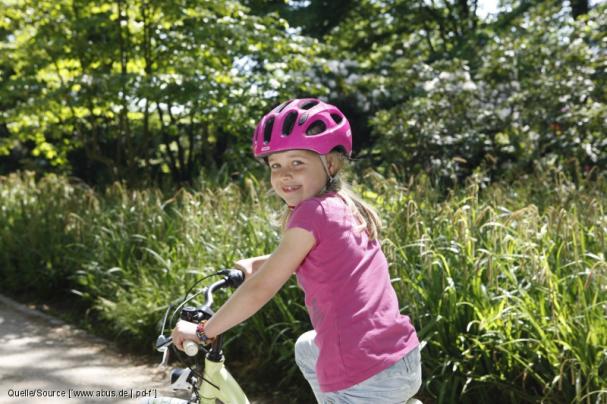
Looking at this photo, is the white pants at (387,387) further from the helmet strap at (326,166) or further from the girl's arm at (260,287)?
the helmet strap at (326,166)

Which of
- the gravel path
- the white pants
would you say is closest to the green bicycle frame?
the white pants

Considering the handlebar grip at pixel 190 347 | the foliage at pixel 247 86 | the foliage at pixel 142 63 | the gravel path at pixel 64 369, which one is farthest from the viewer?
the foliage at pixel 247 86

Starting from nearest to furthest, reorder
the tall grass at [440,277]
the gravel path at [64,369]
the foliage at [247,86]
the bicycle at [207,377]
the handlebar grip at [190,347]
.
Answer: the handlebar grip at [190,347]
the bicycle at [207,377]
the tall grass at [440,277]
the gravel path at [64,369]
the foliage at [247,86]

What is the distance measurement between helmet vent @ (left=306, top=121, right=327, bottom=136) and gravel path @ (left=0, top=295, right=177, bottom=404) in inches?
108

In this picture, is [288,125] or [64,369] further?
[64,369]

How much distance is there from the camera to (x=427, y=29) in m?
17.0

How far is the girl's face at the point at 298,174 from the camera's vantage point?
2424 millimetres

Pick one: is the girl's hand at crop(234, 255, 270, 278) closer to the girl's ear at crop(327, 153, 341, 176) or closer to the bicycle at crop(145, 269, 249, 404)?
the bicycle at crop(145, 269, 249, 404)

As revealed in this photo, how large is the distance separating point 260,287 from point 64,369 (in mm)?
3392

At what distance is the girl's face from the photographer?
2424mm

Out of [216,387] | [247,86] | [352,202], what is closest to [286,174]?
[352,202]

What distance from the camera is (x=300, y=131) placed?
7.83 ft

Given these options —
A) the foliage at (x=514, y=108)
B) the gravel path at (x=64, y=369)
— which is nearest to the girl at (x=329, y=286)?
the gravel path at (x=64, y=369)

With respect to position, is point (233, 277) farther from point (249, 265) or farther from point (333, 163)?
point (333, 163)
